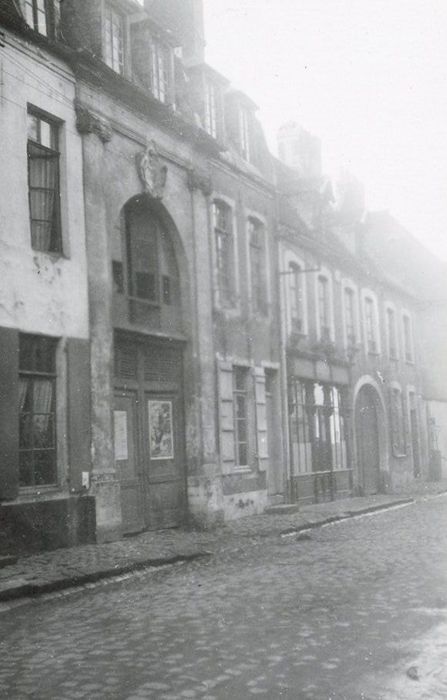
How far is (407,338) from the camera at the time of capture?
3189 cm

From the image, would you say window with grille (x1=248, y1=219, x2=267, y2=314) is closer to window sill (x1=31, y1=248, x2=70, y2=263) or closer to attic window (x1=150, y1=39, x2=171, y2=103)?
attic window (x1=150, y1=39, x2=171, y2=103)

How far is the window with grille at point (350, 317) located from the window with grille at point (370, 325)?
124 centimetres

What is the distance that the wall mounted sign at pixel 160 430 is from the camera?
14.9 meters

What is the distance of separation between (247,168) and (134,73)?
4.69m

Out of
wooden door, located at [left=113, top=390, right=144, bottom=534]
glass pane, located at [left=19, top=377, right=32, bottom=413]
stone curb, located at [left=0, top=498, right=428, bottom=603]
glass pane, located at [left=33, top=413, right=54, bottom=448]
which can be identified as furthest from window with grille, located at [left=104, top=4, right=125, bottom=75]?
stone curb, located at [left=0, top=498, right=428, bottom=603]

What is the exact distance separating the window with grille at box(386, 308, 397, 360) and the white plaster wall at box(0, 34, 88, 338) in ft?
60.3

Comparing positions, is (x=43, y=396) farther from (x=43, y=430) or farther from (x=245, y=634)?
(x=245, y=634)

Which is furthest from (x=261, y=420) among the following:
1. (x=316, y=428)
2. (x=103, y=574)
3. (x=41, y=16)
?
(x=41, y=16)

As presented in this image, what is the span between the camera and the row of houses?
11930 mm

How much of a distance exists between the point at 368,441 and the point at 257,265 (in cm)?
912

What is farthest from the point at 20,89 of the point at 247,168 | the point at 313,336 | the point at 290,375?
the point at 313,336

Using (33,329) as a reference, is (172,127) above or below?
above

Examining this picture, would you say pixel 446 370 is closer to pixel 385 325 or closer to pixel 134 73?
pixel 385 325

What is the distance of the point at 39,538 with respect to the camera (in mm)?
11469
